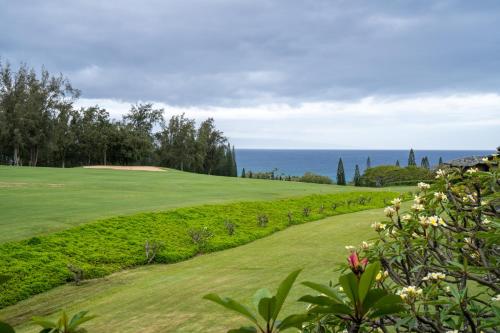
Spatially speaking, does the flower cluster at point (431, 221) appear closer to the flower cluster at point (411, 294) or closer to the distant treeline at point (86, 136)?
the flower cluster at point (411, 294)

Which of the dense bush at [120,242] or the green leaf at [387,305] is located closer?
the green leaf at [387,305]

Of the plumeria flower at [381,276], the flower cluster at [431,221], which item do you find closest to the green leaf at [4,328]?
the plumeria flower at [381,276]

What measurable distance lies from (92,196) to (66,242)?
862 cm

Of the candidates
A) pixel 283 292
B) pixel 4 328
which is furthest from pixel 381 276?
pixel 4 328

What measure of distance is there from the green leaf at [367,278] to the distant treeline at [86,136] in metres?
47.9

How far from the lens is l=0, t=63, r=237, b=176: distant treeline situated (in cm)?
4472

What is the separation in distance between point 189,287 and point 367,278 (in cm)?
674

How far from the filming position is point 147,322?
18.9 ft

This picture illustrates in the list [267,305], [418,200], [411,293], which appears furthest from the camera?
[418,200]

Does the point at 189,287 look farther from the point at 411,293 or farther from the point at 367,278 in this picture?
the point at 367,278

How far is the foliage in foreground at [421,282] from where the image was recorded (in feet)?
3.39

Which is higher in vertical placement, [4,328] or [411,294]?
[4,328]

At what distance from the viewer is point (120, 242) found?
11.1 m

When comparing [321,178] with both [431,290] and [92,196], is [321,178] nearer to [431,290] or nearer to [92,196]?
[92,196]
